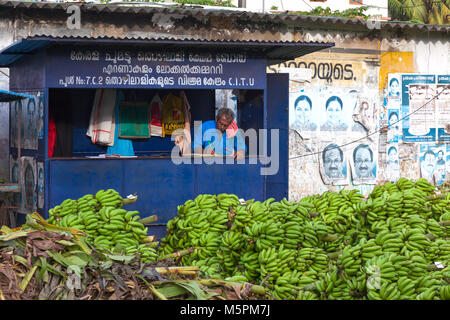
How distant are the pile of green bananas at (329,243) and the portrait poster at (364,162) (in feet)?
23.4

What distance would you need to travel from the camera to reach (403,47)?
44.0 ft

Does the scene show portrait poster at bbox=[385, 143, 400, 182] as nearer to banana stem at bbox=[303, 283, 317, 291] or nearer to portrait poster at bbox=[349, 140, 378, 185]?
portrait poster at bbox=[349, 140, 378, 185]

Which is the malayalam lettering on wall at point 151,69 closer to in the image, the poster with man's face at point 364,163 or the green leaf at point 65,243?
the green leaf at point 65,243

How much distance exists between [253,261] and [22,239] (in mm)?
1680

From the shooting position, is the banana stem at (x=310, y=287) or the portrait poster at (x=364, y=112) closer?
the banana stem at (x=310, y=287)

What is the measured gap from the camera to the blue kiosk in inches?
322

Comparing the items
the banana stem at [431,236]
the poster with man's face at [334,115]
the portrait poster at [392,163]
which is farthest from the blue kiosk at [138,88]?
the portrait poster at [392,163]

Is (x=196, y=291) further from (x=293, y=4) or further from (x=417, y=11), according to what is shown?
(x=417, y=11)

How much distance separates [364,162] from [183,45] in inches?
238

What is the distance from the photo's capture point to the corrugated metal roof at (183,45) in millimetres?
7879

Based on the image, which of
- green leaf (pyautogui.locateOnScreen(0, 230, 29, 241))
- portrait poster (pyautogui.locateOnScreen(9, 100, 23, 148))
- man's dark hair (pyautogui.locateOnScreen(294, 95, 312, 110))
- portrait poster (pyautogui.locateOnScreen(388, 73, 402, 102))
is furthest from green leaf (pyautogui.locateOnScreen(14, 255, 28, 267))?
portrait poster (pyautogui.locateOnScreen(388, 73, 402, 102))

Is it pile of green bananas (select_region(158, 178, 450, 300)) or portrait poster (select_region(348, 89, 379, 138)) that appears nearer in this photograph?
pile of green bananas (select_region(158, 178, 450, 300))

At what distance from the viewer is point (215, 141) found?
9422mm

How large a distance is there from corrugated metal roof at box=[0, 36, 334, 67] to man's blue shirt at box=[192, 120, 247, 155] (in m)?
1.27
